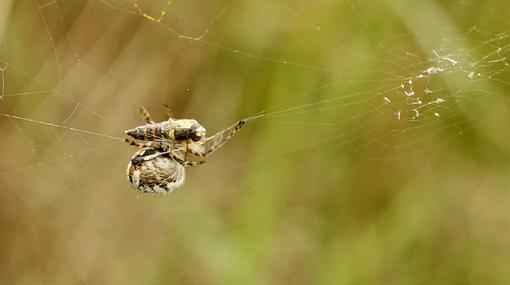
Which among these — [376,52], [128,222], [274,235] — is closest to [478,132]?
[376,52]

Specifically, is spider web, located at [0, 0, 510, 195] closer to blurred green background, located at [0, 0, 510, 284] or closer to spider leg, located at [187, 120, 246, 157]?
blurred green background, located at [0, 0, 510, 284]

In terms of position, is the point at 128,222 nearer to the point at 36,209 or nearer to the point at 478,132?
the point at 36,209

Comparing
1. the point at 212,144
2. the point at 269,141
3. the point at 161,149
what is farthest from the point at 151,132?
the point at 269,141

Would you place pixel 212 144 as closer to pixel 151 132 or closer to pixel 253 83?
pixel 151 132

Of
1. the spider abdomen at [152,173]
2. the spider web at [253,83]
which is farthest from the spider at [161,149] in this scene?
the spider web at [253,83]

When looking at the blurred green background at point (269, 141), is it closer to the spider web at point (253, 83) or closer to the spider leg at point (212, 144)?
the spider web at point (253, 83)

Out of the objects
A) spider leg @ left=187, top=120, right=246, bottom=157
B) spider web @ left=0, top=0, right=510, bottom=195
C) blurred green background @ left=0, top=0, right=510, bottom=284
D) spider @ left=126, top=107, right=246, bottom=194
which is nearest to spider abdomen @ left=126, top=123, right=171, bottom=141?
spider @ left=126, top=107, right=246, bottom=194
